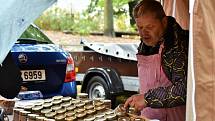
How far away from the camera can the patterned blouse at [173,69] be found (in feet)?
9.14

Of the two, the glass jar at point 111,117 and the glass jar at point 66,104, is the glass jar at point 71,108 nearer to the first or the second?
the glass jar at point 66,104

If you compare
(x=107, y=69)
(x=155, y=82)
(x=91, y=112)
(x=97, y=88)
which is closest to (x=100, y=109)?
(x=91, y=112)

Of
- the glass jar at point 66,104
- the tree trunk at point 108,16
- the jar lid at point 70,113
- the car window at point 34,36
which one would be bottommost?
the jar lid at point 70,113

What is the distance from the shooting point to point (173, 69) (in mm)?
2877

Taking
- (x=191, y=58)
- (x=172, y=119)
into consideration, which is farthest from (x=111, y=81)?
(x=191, y=58)

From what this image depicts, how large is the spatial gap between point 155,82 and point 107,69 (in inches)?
185

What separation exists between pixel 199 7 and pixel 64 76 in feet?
13.5

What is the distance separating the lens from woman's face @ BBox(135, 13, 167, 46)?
9.95ft

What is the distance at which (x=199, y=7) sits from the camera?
2297 millimetres

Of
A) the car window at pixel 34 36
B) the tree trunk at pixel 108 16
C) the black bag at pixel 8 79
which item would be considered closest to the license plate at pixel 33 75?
the car window at pixel 34 36

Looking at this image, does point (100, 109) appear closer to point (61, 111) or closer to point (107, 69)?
point (61, 111)

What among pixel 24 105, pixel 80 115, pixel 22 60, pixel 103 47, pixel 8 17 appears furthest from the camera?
pixel 103 47

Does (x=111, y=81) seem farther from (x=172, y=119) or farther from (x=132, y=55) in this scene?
(x=172, y=119)

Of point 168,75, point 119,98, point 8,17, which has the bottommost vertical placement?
point 119,98
